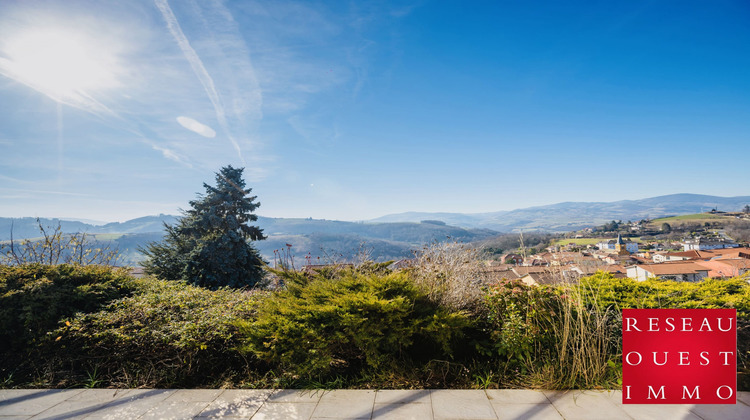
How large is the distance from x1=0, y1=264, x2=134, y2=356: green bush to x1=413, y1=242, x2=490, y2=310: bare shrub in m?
4.14

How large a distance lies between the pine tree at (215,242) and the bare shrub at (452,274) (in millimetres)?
9542

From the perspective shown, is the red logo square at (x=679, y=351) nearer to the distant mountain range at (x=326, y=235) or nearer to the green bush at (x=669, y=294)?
the green bush at (x=669, y=294)

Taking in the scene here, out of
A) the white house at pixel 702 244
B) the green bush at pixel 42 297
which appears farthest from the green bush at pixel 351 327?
the white house at pixel 702 244

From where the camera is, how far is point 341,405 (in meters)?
2.57

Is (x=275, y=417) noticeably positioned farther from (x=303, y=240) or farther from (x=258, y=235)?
(x=303, y=240)

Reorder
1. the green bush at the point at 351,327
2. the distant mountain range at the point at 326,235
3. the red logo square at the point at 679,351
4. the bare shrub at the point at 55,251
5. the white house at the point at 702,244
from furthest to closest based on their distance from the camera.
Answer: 1. the distant mountain range at the point at 326,235
2. the white house at the point at 702,244
3. the bare shrub at the point at 55,251
4. the green bush at the point at 351,327
5. the red logo square at the point at 679,351

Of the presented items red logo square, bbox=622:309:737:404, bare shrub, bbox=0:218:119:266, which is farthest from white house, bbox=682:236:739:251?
bare shrub, bbox=0:218:119:266

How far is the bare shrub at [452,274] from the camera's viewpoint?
334 centimetres

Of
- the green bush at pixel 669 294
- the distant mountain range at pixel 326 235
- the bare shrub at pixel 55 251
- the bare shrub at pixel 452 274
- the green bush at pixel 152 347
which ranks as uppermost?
the bare shrub at pixel 55 251

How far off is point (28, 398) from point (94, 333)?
0.64 m

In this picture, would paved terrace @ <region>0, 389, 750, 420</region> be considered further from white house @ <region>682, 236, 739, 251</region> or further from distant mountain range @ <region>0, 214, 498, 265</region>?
distant mountain range @ <region>0, 214, 498, 265</region>

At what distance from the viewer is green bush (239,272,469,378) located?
111 inches

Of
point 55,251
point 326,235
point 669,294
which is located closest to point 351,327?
point 669,294

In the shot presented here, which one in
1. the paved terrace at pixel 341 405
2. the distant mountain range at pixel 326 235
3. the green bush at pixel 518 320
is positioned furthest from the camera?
the distant mountain range at pixel 326 235
